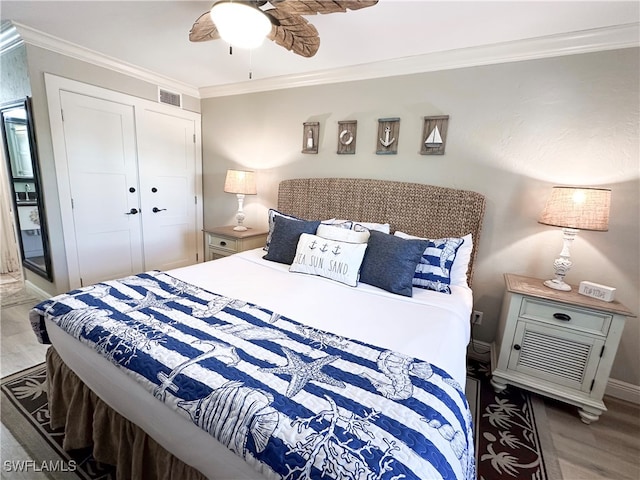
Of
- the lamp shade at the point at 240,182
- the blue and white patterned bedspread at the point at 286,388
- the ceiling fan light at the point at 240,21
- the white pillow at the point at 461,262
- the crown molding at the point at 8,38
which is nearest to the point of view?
the blue and white patterned bedspread at the point at 286,388

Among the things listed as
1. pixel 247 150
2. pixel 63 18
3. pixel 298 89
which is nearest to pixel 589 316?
pixel 298 89

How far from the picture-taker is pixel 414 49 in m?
2.27

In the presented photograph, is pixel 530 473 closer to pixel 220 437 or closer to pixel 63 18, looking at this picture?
pixel 220 437

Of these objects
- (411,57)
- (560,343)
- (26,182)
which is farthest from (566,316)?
(26,182)

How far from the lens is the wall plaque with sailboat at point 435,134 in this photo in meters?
2.38

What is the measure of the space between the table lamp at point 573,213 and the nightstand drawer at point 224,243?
2609mm

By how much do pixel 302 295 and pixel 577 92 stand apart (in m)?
2.26

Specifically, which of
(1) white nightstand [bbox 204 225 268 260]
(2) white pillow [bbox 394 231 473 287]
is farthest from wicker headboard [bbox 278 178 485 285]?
(1) white nightstand [bbox 204 225 268 260]

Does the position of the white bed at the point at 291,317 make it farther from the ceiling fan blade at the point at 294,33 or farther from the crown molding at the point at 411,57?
the ceiling fan blade at the point at 294,33

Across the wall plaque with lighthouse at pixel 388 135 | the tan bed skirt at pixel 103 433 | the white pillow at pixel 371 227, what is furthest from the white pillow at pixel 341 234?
the tan bed skirt at pixel 103 433

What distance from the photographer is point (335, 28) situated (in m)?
2.00

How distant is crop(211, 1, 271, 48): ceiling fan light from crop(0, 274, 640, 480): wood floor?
226 centimetres

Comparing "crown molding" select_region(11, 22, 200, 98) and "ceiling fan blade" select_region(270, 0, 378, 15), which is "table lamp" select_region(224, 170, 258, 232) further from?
"ceiling fan blade" select_region(270, 0, 378, 15)

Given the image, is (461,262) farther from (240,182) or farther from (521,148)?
(240,182)
